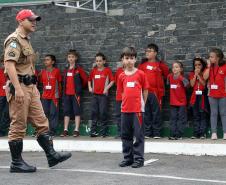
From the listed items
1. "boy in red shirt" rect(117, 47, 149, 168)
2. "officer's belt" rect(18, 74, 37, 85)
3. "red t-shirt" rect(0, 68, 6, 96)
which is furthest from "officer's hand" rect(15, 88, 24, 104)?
"red t-shirt" rect(0, 68, 6, 96)

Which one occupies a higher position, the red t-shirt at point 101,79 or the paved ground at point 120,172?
the red t-shirt at point 101,79

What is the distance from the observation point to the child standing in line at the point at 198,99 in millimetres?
11664

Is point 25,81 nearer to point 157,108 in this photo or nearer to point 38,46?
point 157,108

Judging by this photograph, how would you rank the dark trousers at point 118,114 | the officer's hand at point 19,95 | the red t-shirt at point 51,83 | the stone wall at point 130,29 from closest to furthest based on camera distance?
the officer's hand at point 19,95 → the stone wall at point 130,29 → the dark trousers at point 118,114 → the red t-shirt at point 51,83

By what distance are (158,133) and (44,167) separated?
12.6 feet

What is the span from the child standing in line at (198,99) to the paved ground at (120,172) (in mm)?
1655

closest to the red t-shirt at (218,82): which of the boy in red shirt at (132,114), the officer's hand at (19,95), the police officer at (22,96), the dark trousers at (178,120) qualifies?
the dark trousers at (178,120)

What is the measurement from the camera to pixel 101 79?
41.7ft

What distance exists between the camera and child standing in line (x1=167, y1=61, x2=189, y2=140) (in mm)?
11750

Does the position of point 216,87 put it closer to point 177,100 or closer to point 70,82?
point 177,100

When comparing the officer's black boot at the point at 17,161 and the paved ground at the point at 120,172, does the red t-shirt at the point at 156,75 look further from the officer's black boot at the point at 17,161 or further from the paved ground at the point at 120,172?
the officer's black boot at the point at 17,161

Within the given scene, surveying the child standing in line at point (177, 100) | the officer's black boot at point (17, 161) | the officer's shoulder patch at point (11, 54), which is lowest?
the officer's black boot at point (17, 161)

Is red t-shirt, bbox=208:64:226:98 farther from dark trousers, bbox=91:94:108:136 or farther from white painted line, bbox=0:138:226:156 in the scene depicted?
dark trousers, bbox=91:94:108:136

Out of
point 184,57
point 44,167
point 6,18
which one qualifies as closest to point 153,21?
point 184,57
